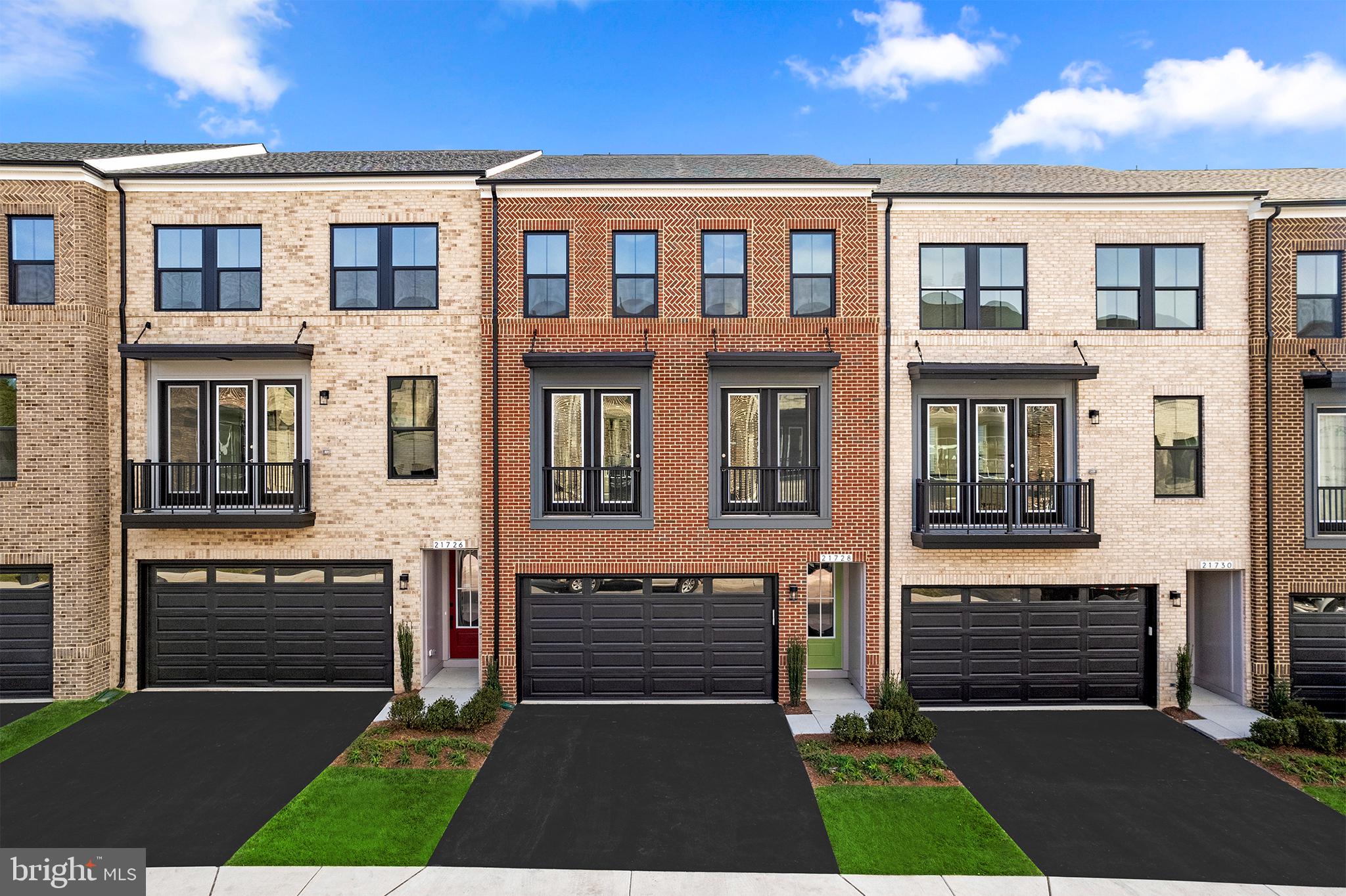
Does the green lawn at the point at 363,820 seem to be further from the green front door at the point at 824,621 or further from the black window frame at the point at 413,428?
the green front door at the point at 824,621

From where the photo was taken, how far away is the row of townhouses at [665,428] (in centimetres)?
1157

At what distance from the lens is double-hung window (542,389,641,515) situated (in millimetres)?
11930

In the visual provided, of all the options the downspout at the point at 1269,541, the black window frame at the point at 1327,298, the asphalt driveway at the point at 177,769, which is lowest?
the asphalt driveway at the point at 177,769

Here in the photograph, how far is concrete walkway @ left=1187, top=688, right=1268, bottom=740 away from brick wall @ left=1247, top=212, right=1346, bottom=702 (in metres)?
0.49

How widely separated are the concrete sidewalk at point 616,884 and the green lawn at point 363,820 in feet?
0.70

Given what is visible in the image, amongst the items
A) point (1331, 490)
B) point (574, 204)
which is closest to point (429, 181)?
point (574, 204)

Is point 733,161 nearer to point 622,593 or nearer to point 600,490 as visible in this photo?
point 600,490

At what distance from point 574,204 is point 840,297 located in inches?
202

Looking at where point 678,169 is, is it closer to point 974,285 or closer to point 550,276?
point 550,276

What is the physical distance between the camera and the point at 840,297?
11.8m

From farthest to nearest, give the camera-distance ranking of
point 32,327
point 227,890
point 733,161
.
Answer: point 733,161, point 32,327, point 227,890

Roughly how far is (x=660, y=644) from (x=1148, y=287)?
11046 millimetres

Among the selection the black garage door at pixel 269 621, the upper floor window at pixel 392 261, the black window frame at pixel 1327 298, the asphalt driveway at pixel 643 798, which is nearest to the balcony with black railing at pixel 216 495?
the black garage door at pixel 269 621

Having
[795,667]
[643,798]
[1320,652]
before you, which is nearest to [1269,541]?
[1320,652]
